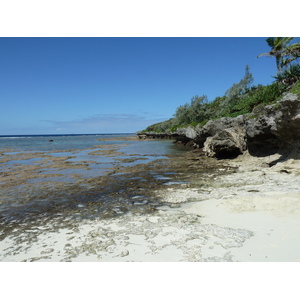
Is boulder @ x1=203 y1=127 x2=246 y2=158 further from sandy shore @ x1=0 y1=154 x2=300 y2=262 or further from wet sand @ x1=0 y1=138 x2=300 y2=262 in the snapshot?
sandy shore @ x1=0 y1=154 x2=300 y2=262

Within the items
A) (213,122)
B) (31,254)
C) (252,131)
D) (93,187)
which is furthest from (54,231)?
(213,122)

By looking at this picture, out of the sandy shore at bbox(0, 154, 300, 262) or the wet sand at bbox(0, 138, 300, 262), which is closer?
the sandy shore at bbox(0, 154, 300, 262)

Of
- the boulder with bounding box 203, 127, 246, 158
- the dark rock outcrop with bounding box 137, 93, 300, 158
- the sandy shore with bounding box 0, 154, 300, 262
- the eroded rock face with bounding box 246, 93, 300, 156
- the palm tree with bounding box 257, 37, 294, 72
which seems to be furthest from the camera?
the palm tree with bounding box 257, 37, 294, 72

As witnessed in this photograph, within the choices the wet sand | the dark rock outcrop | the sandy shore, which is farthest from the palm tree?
the sandy shore

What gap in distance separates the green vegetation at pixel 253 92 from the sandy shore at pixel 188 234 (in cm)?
935

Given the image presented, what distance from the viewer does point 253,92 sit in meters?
41.2

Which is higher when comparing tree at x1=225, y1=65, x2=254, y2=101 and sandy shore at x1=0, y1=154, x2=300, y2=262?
tree at x1=225, y1=65, x2=254, y2=101

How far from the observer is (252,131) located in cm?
1800

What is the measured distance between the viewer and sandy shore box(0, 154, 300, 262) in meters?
5.26

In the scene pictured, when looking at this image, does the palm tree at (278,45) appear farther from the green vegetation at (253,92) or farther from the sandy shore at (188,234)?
the sandy shore at (188,234)

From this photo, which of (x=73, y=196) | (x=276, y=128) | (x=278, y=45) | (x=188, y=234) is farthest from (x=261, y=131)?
(x=278, y=45)

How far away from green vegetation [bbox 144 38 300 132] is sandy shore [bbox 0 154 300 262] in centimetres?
935

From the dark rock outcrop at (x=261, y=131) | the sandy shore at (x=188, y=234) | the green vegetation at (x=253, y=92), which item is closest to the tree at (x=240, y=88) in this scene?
the green vegetation at (x=253, y=92)

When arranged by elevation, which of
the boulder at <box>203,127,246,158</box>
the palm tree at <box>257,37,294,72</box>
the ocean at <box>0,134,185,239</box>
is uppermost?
the palm tree at <box>257,37,294,72</box>
